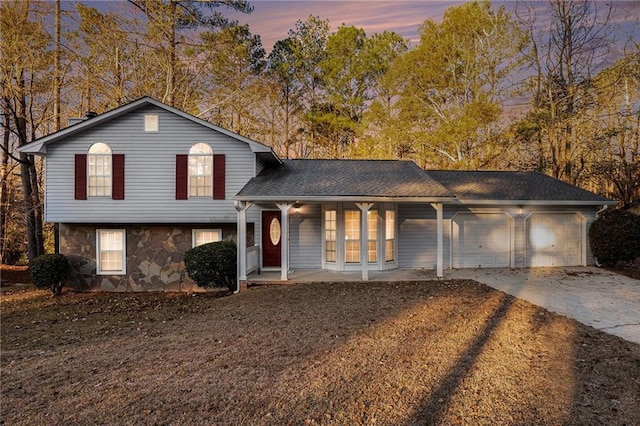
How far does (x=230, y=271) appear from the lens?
988cm

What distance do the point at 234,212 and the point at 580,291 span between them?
31.9 ft

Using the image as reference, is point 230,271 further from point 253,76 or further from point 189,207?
point 253,76

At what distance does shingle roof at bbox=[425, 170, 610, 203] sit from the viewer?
11945mm

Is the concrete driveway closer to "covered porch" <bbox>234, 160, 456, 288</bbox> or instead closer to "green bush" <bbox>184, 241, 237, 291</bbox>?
"covered porch" <bbox>234, 160, 456, 288</bbox>

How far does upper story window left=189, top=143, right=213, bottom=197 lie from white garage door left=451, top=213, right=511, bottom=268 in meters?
8.38

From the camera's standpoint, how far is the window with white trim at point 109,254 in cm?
1128

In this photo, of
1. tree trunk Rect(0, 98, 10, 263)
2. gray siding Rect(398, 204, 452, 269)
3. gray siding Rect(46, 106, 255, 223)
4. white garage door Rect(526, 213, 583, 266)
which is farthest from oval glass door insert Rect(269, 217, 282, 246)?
tree trunk Rect(0, 98, 10, 263)

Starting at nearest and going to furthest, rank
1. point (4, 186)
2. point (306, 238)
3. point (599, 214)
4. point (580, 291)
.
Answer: point (580, 291) < point (306, 238) < point (599, 214) < point (4, 186)

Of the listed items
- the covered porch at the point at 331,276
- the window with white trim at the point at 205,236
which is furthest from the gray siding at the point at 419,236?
the window with white trim at the point at 205,236

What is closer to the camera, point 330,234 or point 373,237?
point 373,237

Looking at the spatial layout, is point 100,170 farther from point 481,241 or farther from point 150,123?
Result: point 481,241

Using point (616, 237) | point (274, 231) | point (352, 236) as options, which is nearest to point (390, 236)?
point (352, 236)

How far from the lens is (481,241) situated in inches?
478

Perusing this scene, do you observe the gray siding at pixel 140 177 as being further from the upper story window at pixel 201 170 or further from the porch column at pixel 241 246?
the porch column at pixel 241 246
